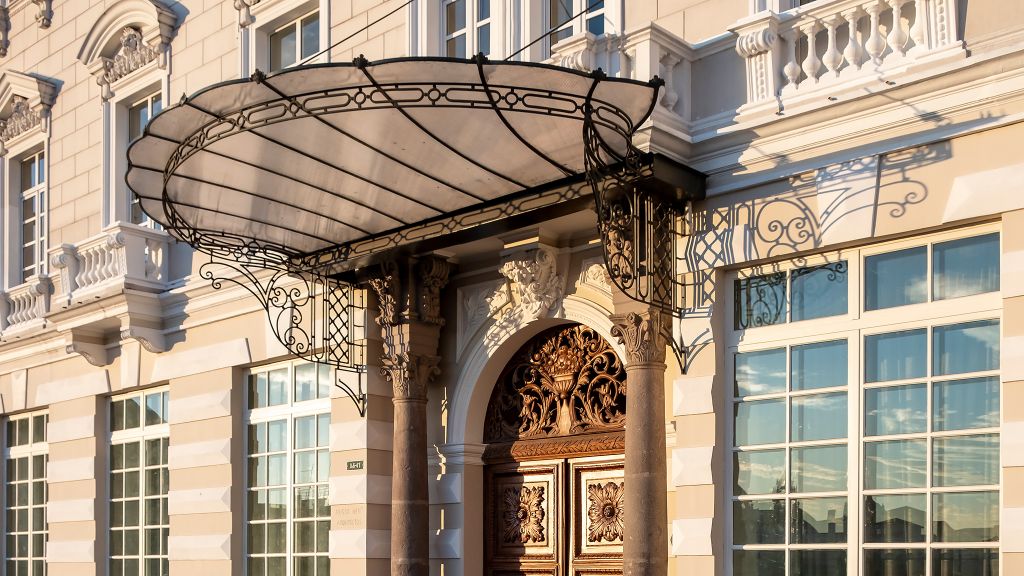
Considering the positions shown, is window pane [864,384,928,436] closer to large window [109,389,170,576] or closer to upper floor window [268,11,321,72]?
upper floor window [268,11,321,72]

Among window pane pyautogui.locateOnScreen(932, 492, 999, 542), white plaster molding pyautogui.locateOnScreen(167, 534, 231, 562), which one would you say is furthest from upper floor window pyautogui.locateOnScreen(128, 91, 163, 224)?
window pane pyautogui.locateOnScreen(932, 492, 999, 542)

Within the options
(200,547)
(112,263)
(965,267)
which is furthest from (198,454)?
(965,267)

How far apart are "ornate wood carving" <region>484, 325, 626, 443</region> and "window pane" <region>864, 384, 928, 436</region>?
2.43 metres

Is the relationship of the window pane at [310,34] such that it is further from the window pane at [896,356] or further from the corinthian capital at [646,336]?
the window pane at [896,356]

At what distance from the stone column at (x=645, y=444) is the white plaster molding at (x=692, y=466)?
0.08 m

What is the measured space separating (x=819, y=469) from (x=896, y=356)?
0.91 metres

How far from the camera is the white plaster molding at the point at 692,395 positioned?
8969mm

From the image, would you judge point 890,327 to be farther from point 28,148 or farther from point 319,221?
point 28,148

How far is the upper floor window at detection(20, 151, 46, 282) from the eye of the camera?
16.4m

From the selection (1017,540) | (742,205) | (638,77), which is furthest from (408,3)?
(1017,540)

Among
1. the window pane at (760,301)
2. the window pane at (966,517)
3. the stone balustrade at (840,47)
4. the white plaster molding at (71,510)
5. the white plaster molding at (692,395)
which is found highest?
the stone balustrade at (840,47)

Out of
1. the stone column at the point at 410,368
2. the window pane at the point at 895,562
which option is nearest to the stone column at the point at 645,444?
the window pane at the point at 895,562

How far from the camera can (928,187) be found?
8000 millimetres

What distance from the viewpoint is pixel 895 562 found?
7.99 metres
